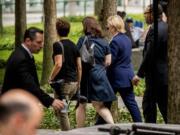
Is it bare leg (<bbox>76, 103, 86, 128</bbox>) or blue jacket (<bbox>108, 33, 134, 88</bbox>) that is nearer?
blue jacket (<bbox>108, 33, 134, 88</bbox>)

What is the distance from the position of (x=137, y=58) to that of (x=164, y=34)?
12.3 m

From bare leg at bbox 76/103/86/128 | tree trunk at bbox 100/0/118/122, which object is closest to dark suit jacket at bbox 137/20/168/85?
bare leg at bbox 76/103/86/128

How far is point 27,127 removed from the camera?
2.44 metres

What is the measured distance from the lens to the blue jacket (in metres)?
9.20

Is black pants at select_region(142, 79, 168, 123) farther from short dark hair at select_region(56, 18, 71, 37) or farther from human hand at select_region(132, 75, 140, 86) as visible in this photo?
short dark hair at select_region(56, 18, 71, 37)

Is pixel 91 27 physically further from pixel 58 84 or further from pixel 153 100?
pixel 153 100

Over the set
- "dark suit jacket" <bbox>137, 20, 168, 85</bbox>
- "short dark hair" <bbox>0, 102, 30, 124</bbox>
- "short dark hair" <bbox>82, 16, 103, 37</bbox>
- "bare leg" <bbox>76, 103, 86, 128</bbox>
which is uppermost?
"short dark hair" <bbox>0, 102, 30, 124</bbox>

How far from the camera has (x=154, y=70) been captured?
334 inches

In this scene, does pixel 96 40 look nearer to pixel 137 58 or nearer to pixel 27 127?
pixel 27 127

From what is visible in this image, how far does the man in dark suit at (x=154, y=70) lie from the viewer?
328 inches

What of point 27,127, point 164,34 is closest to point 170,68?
point 164,34

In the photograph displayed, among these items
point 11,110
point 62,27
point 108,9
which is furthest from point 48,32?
point 11,110

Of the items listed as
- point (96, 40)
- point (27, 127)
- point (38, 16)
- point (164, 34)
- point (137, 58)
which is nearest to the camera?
point (27, 127)

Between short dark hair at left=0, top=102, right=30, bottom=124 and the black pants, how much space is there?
20.0 feet
